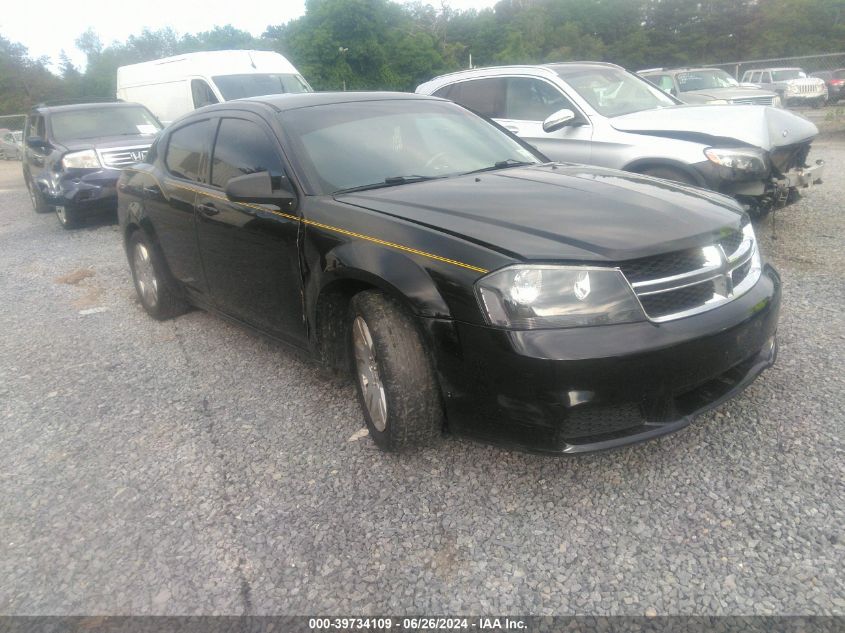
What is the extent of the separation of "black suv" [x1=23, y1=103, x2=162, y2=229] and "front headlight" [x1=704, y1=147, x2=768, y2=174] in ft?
24.0

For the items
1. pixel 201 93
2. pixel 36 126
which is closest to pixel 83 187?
pixel 36 126

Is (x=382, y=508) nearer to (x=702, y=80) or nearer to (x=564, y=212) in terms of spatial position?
(x=564, y=212)

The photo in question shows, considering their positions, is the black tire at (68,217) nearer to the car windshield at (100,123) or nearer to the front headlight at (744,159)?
the car windshield at (100,123)

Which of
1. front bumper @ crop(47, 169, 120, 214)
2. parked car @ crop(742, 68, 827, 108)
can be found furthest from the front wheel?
parked car @ crop(742, 68, 827, 108)

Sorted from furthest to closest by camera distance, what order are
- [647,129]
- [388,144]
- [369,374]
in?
[647,129], [388,144], [369,374]

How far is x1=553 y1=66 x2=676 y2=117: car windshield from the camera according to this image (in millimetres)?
6633

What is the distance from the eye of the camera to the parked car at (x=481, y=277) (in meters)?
2.42

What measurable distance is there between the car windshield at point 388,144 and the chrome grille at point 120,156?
6.73 meters

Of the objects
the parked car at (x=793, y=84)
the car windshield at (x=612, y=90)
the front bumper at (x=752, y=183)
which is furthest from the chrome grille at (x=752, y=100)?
the parked car at (x=793, y=84)

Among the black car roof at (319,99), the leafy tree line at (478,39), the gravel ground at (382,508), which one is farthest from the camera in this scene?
the leafy tree line at (478,39)

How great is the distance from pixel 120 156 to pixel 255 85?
3340 millimetres

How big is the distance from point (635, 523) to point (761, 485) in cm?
57

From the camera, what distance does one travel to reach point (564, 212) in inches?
109

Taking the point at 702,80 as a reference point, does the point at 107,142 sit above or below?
above
